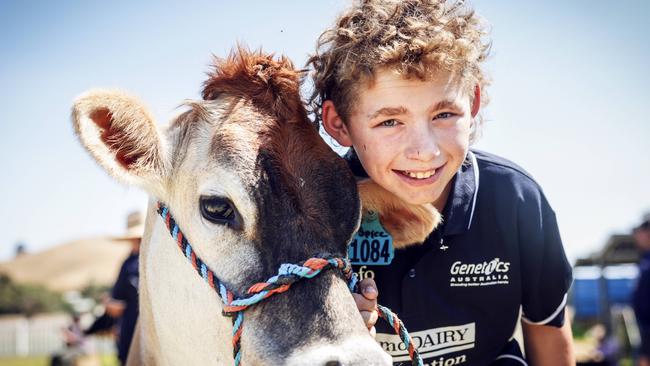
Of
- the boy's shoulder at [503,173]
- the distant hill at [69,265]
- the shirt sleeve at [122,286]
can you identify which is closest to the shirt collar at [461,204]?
the boy's shoulder at [503,173]

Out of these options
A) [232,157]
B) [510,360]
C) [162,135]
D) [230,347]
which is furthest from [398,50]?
[510,360]

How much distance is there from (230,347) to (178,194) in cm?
73

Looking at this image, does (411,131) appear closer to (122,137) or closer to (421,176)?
(421,176)

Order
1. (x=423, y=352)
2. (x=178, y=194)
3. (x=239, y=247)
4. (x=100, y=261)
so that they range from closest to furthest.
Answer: (x=239, y=247) → (x=178, y=194) → (x=423, y=352) → (x=100, y=261)

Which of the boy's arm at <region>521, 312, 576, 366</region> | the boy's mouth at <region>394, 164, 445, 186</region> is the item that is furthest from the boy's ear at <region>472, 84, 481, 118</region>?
the boy's arm at <region>521, 312, 576, 366</region>

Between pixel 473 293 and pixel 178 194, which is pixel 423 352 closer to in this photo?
pixel 473 293

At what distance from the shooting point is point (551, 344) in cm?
340

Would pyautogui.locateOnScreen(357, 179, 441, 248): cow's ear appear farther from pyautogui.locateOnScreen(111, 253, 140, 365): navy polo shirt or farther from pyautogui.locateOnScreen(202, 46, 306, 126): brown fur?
pyautogui.locateOnScreen(111, 253, 140, 365): navy polo shirt

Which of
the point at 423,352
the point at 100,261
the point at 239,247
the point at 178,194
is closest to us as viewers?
the point at 239,247

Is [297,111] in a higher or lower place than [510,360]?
higher

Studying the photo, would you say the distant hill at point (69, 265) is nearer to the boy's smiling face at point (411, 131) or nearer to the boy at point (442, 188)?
the boy at point (442, 188)

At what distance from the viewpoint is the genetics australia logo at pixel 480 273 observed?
3.17 metres

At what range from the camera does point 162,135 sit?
276cm

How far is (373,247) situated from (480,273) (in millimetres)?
607
